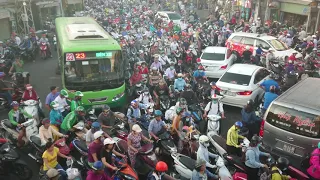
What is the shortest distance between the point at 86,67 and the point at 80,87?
727 millimetres

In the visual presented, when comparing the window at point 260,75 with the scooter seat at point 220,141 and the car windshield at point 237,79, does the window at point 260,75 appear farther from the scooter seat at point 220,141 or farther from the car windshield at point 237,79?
the scooter seat at point 220,141

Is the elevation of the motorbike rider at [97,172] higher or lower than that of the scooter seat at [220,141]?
higher

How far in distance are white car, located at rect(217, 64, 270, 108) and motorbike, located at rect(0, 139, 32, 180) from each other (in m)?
7.01

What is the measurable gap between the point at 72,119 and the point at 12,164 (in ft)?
6.03

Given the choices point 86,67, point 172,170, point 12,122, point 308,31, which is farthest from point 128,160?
point 308,31

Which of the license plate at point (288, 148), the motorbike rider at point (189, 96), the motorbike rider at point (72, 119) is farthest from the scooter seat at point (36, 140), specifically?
the license plate at point (288, 148)

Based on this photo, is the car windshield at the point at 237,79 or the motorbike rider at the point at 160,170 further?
the car windshield at the point at 237,79

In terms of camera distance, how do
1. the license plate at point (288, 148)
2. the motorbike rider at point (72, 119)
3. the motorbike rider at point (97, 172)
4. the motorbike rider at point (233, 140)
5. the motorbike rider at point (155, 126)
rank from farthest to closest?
the motorbike rider at point (72, 119), the motorbike rider at point (155, 126), the motorbike rider at point (233, 140), the license plate at point (288, 148), the motorbike rider at point (97, 172)

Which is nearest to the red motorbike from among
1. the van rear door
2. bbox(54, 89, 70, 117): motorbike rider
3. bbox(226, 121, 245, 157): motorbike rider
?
bbox(54, 89, 70, 117): motorbike rider

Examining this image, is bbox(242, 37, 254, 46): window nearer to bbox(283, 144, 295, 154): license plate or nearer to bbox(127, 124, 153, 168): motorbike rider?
bbox(283, 144, 295, 154): license plate

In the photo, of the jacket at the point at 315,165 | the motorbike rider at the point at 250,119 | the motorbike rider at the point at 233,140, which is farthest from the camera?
the motorbike rider at the point at 250,119

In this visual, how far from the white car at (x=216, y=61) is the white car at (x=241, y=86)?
2.42 m

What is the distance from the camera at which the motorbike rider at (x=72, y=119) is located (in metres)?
8.58

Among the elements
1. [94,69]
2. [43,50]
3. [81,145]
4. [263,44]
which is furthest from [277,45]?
[43,50]
